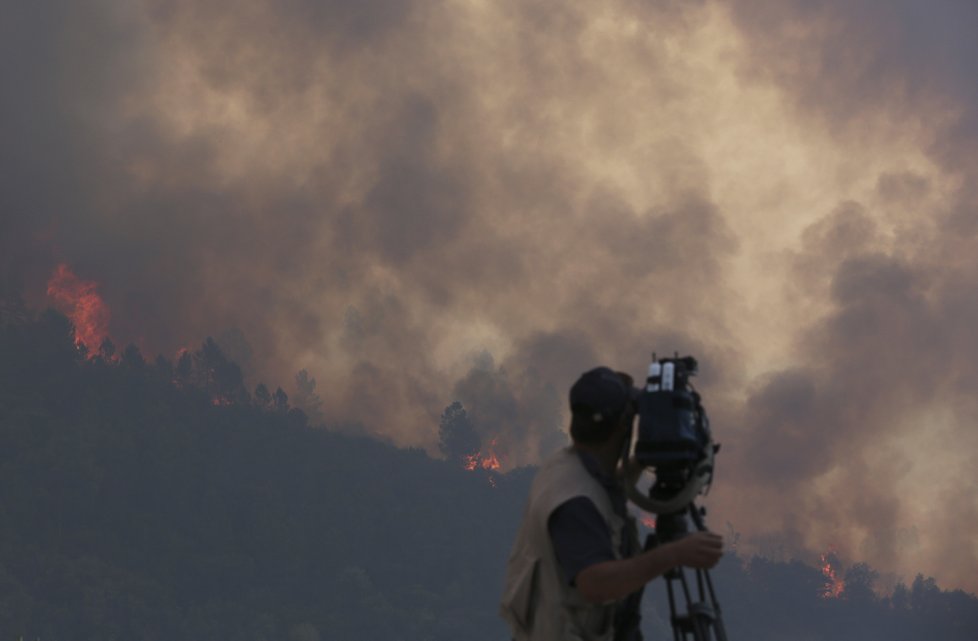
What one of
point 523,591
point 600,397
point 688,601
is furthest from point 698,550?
point 523,591

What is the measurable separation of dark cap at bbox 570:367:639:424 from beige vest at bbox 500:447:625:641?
0.27 metres

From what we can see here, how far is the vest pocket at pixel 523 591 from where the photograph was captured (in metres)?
5.52

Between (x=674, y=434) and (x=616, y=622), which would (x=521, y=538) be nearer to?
(x=616, y=622)

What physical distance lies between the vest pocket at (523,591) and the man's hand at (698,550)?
823 mm

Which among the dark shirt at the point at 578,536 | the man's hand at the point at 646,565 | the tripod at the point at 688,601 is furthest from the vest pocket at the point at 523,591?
the tripod at the point at 688,601

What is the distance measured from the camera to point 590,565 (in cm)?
509

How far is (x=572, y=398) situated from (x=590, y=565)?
882 millimetres

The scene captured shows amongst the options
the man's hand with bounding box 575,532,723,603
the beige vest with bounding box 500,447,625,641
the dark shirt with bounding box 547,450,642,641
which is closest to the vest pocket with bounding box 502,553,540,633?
the beige vest with bounding box 500,447,625,641

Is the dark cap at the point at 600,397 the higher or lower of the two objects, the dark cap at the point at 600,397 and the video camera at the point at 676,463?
the higher

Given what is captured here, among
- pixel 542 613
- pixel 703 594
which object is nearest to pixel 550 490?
pixel 542 613

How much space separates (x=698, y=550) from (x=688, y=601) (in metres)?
0.75

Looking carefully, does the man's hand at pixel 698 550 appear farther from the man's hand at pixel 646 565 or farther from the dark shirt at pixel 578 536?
the dark shirt at pixel 578 536

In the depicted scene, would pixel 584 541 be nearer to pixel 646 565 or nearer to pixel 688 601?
pixel 646 565

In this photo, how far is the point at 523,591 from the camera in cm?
555
